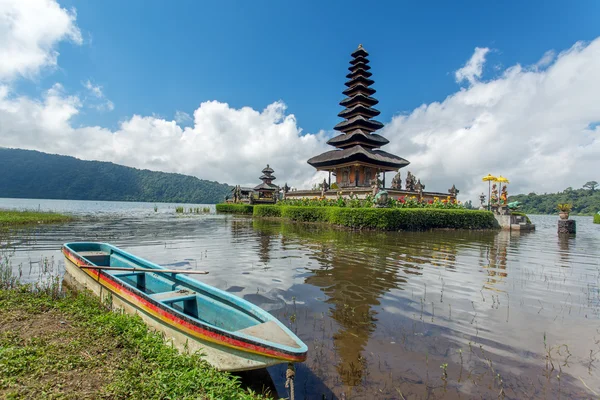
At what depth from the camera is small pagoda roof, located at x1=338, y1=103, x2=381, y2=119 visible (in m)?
38.5

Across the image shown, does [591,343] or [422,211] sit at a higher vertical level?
[422,211]

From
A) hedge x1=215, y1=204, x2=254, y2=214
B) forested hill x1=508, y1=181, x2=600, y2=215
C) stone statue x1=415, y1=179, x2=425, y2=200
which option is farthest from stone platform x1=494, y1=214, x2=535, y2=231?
forested hill x1=508, y1=181, x2=600, y2=215

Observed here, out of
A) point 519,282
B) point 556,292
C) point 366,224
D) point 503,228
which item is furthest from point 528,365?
point 503,228

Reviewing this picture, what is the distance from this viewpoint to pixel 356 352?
14.4 feet

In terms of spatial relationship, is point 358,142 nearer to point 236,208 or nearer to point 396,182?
point 396,182

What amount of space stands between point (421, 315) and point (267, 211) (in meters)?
30.5

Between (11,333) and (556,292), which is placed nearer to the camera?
(11,333)

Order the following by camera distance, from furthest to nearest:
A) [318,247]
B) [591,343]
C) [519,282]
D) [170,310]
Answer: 1. [318,247]
2. [519,282]
3. [591,343]
4. [170,310]

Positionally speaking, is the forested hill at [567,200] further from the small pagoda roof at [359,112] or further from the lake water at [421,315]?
the lake water at [421,315]

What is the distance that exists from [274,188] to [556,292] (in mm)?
45900

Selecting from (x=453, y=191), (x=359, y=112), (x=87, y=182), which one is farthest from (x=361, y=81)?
(x=87, y=182)

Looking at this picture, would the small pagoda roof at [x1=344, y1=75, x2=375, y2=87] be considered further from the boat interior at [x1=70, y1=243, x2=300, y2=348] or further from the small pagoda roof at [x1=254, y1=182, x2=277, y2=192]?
the boat interior at [x1=70, y1=243, x2=300, y2=348]

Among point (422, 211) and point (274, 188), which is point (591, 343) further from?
point (274, 188)

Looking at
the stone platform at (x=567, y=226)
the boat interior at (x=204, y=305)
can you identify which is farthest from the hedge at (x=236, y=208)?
the boat interior at (x=204, y=305)
